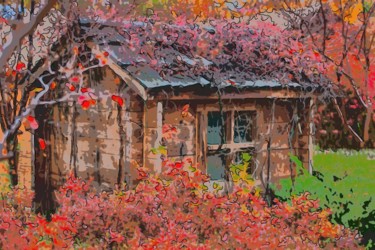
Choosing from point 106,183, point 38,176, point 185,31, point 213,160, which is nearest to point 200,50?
point 185,31

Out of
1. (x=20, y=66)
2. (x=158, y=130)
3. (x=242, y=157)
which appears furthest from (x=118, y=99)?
(x=242, y=157)

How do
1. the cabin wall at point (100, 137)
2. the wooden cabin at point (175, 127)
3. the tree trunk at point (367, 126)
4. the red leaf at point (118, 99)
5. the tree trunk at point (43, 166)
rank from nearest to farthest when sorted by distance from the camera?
the red leaf at point (118, 99) → the wooden cabin at point (175, 127) → the cabin wall at point (100, 137) → the tree trunk at point (43, 166) → the tree trunk at point (367, 126)

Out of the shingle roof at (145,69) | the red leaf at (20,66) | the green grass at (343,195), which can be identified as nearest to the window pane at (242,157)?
the green grass at (343,195)

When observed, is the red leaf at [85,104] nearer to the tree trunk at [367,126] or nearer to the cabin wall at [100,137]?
the cabin wall at [100,137]

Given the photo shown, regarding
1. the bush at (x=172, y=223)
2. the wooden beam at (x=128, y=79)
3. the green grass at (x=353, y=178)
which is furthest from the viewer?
the green grass at (x=353, y=178)

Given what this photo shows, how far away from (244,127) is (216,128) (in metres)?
0.48

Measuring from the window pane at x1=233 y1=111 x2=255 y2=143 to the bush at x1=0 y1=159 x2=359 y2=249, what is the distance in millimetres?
1994

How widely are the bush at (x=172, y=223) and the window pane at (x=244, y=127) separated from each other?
199cm

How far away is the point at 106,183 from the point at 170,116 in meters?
1.29

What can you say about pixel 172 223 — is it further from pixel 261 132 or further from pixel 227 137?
pixel 261 132

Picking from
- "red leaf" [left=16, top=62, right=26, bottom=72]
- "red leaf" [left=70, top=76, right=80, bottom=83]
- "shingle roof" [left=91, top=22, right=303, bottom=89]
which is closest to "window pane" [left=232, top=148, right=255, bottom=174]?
"shingle roof" [left=91, top=22, right=303, bottom=89]

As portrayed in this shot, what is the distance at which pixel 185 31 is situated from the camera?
9.52 meters

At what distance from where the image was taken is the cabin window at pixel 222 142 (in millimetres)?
9188

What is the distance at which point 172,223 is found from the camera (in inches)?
250
